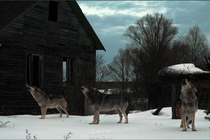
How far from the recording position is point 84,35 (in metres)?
22.6

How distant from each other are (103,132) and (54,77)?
12952 millimetres

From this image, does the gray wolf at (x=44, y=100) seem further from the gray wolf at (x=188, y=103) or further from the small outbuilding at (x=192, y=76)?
the small outbuilding at (x=192, y=76)

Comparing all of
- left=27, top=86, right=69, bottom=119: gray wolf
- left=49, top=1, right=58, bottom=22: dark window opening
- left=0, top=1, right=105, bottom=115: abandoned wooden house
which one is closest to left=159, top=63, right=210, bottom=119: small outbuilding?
left=0, top=1, right=105, bottom=115: abandoned wooden house

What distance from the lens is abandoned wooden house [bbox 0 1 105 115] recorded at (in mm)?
17594

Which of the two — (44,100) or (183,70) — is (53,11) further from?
(44,100)

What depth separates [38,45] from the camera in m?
19.5

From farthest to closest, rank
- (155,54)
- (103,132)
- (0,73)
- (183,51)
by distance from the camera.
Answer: (183,51) → (155,54) → (0,73) → (103,132)

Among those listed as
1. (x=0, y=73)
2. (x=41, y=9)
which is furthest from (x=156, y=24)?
(x=0, y=73)

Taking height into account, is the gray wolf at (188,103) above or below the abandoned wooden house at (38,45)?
below

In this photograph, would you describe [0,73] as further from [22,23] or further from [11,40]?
[22,23]

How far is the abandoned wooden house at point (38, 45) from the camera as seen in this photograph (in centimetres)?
1759

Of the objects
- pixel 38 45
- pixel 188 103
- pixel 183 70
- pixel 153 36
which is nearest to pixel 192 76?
pixel 183 70

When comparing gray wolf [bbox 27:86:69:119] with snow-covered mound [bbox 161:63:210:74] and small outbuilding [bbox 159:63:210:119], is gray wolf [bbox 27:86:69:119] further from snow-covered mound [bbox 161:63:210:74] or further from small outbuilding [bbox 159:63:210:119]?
snow-covered mound [bbox 161:63:210:74]

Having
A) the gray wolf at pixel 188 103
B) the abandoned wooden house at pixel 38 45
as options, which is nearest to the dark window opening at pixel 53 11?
the abandoned wooden house at pixel 38 45
